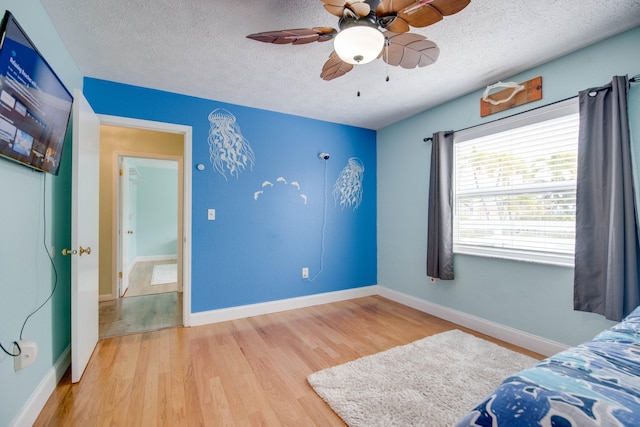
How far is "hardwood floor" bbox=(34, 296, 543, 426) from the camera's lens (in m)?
1.57

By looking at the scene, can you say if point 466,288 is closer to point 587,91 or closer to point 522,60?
point 587,91

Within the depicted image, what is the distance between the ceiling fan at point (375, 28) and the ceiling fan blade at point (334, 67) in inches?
8.2

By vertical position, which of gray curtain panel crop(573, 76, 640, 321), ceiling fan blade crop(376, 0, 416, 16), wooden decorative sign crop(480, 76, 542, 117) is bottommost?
gray curtain panel crop(573, 76, 640, 321)

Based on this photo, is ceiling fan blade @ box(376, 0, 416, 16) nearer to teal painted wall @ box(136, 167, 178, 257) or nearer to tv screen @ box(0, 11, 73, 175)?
tv screen @ box(0, 11, 73, 175)

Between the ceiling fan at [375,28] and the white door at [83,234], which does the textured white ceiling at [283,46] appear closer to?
the ceiling fan at [375,28]

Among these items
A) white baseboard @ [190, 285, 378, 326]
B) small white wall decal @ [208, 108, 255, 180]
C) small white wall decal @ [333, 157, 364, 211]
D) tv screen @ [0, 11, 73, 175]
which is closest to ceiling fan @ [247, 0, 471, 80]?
tv screen @ [0, 11, 73, 175]

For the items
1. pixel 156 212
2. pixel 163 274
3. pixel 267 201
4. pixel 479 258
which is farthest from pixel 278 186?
pixel 156 212

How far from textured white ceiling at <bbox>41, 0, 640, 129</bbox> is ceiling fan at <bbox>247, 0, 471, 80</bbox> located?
31 cm

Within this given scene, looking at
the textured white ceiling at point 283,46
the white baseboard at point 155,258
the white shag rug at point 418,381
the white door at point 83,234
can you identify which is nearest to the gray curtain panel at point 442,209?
the textured white ceiling at point 283,46

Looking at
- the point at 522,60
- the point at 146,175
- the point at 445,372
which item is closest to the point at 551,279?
the point at 445,372

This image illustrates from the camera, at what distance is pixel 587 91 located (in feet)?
6.48

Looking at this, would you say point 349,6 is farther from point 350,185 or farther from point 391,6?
point 350,185

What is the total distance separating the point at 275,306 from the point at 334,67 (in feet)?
8.63

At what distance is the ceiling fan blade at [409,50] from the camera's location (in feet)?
4.92
